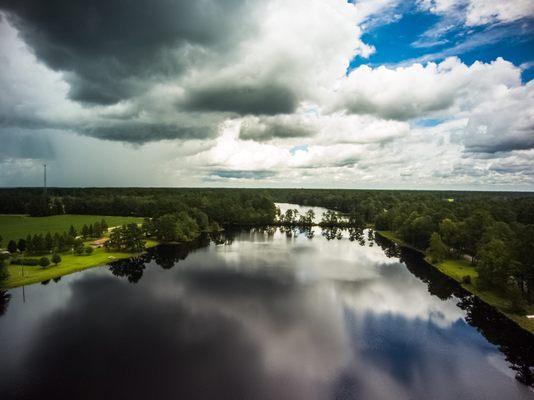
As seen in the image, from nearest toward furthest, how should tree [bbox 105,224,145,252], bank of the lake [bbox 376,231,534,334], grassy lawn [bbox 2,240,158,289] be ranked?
bank of the lake [bbox 376,231,534,334], grassy lawn [bbox 2,240,158,289], tree [bbox 105,224,145,252]

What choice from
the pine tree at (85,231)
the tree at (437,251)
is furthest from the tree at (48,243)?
the tree at (437,251)

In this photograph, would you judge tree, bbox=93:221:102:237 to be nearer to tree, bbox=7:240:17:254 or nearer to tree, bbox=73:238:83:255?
tree, bbox=73:238:83:255

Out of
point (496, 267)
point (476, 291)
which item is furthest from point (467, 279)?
point (496, 267)

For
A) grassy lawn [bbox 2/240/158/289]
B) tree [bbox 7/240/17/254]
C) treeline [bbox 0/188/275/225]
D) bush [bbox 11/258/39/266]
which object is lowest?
grassy lawn [bbox 2/240/158/289]

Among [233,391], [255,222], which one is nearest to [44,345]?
[233,391]

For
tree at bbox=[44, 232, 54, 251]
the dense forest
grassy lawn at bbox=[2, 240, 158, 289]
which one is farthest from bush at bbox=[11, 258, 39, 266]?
the dense forest

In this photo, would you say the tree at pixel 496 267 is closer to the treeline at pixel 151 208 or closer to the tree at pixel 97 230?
the tree at pixel 97 230

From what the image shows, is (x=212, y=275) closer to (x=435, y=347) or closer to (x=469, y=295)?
(x=435, y=347)
